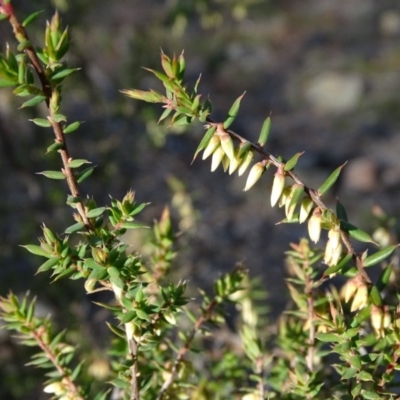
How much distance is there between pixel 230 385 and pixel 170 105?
0.87 metres

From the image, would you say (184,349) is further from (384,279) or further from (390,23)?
(390,23)

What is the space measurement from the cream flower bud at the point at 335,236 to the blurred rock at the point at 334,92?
5.99 metres

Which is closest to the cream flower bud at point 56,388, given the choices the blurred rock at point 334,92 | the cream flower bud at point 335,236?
the cream flower bud at point 335,236

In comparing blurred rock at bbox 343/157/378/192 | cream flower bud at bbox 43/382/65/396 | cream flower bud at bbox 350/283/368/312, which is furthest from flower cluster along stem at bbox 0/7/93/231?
blurred rock at bbox 343/157/378/192

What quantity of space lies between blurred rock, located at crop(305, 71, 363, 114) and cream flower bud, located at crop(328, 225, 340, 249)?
19.6 ft

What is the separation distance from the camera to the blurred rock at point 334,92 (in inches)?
279

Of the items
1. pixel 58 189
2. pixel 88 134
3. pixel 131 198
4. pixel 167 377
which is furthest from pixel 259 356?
pixel 88 134

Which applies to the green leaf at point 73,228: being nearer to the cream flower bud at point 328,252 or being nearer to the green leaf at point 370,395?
the cream flower bud at point 328,252

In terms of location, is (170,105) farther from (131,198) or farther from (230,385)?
(230,385)

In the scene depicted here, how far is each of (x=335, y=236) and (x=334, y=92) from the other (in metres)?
6.31

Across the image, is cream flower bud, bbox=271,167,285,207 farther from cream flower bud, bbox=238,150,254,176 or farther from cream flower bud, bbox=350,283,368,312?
cream flower bud, bbox=350,283,368,312

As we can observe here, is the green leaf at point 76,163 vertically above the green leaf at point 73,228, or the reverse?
the green leaf at point 76,163

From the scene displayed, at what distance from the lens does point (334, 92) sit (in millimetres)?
7262

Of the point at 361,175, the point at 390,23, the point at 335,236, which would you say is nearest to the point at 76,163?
the point at 335,236
